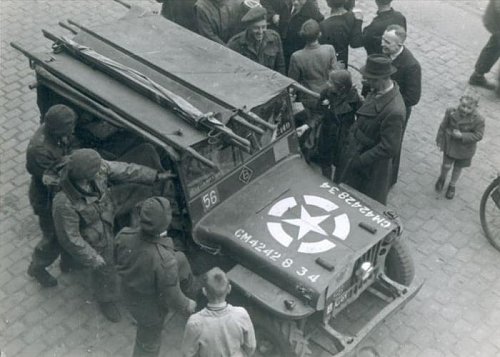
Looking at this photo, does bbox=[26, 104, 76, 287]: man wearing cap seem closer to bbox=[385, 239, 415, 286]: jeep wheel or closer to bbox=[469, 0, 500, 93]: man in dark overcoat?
bbox=[385, 239, 415, 286]: jeep wheel

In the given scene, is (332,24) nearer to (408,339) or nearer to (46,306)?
(408,339)

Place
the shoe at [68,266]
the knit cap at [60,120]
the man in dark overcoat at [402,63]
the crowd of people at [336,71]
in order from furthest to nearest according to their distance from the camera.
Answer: the man in dark overcoat at [402,63]
the shoe at [68,266]
the crowd of people at [336,71]
the knit cap at [60,120]

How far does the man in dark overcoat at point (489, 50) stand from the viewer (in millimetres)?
10430

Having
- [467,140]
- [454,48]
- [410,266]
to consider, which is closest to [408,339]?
[410,266]

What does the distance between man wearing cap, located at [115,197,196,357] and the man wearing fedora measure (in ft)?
8.23

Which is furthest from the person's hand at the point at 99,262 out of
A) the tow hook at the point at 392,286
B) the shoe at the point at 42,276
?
the tow hook at the point at 392,286

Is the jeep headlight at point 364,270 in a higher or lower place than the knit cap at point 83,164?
lower

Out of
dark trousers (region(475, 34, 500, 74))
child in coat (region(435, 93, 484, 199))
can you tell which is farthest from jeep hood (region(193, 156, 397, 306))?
dark trousers (region(475, 34, 500, 74))

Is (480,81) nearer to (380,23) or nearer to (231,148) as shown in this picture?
(380,23)

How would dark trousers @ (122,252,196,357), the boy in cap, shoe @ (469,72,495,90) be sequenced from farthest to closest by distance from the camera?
shoe @ (469,72,495,90) < dark trousers @ (122,252,196,357) < the boy in cap

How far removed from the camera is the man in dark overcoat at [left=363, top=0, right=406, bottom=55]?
9.25m

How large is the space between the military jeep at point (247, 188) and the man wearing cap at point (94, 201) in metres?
0.35

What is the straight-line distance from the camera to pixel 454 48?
11.7 metres

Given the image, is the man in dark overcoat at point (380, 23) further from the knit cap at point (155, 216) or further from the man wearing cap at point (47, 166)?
the knit cap at point (155, 216)
